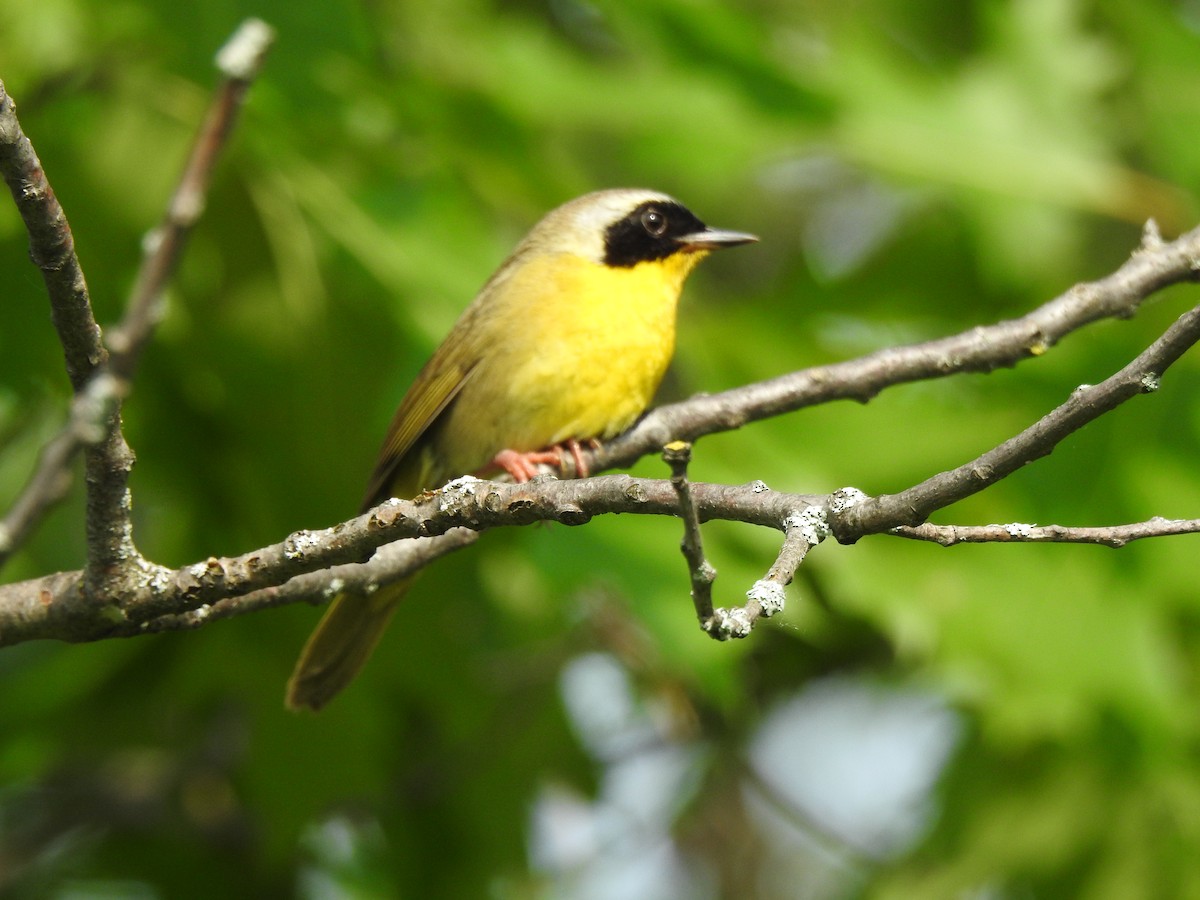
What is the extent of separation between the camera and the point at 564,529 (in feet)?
15.7

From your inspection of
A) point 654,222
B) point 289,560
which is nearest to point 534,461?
point 654,222

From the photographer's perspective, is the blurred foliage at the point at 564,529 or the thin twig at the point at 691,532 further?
the blurred foliage at the point at 564,529

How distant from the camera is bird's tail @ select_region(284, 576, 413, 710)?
456 centimetres

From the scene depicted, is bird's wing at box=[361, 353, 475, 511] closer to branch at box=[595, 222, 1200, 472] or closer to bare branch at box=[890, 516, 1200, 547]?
branch at box=[595, 222, 1200, 472]

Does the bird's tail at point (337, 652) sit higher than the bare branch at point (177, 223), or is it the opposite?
the bare branch at point (177, 223)

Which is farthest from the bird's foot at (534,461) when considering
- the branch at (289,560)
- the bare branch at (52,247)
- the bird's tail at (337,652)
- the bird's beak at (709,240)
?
the bare branch at (52,247)

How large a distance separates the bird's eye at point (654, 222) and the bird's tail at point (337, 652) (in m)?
1.96

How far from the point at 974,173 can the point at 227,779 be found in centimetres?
432

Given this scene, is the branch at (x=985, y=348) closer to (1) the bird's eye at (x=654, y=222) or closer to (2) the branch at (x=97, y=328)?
(1) the bird's eye at (x=654, y=222)

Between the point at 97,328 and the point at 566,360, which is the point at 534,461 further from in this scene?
the point at 97,328

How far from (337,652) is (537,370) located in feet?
4.05

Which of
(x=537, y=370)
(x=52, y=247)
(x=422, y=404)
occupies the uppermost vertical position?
(x=52, y=247)

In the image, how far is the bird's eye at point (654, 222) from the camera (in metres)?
5.82

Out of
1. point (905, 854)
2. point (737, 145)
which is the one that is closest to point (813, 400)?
point (737, 145)
